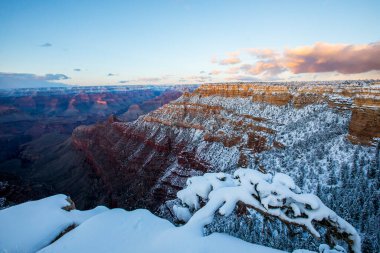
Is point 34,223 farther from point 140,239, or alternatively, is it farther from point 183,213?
point 183,213

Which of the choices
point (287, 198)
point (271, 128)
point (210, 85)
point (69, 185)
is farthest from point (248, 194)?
point (69, 185)

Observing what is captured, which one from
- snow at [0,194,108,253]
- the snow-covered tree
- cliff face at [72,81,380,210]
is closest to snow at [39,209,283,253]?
the snow-covered tree

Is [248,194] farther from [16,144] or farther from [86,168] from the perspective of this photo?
[16,144]

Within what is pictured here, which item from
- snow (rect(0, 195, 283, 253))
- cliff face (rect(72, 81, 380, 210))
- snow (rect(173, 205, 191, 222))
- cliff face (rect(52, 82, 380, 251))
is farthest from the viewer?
cliff face (rect(72, 81, 380, 210))

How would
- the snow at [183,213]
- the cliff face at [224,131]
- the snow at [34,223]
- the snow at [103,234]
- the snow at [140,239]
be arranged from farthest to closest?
the cliff face at [224,131] → the snow at [183,213] → the snow at [34,223] → the snow at [103,234] → the snow at [140,239]

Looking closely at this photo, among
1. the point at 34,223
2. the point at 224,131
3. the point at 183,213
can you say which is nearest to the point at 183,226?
the point at 183,213

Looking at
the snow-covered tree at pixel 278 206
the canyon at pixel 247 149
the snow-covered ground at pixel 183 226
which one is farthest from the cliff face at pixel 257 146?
the snow-covered ground at pixel 183 226

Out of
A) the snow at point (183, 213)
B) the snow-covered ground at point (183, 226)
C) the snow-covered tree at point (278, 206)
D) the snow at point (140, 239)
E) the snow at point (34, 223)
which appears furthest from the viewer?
the snow at point (183, 213)

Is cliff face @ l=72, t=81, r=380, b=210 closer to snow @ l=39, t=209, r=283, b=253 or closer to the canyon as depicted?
the canyon

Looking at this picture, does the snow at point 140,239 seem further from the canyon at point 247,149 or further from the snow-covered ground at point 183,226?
the canyon at point 247,149
